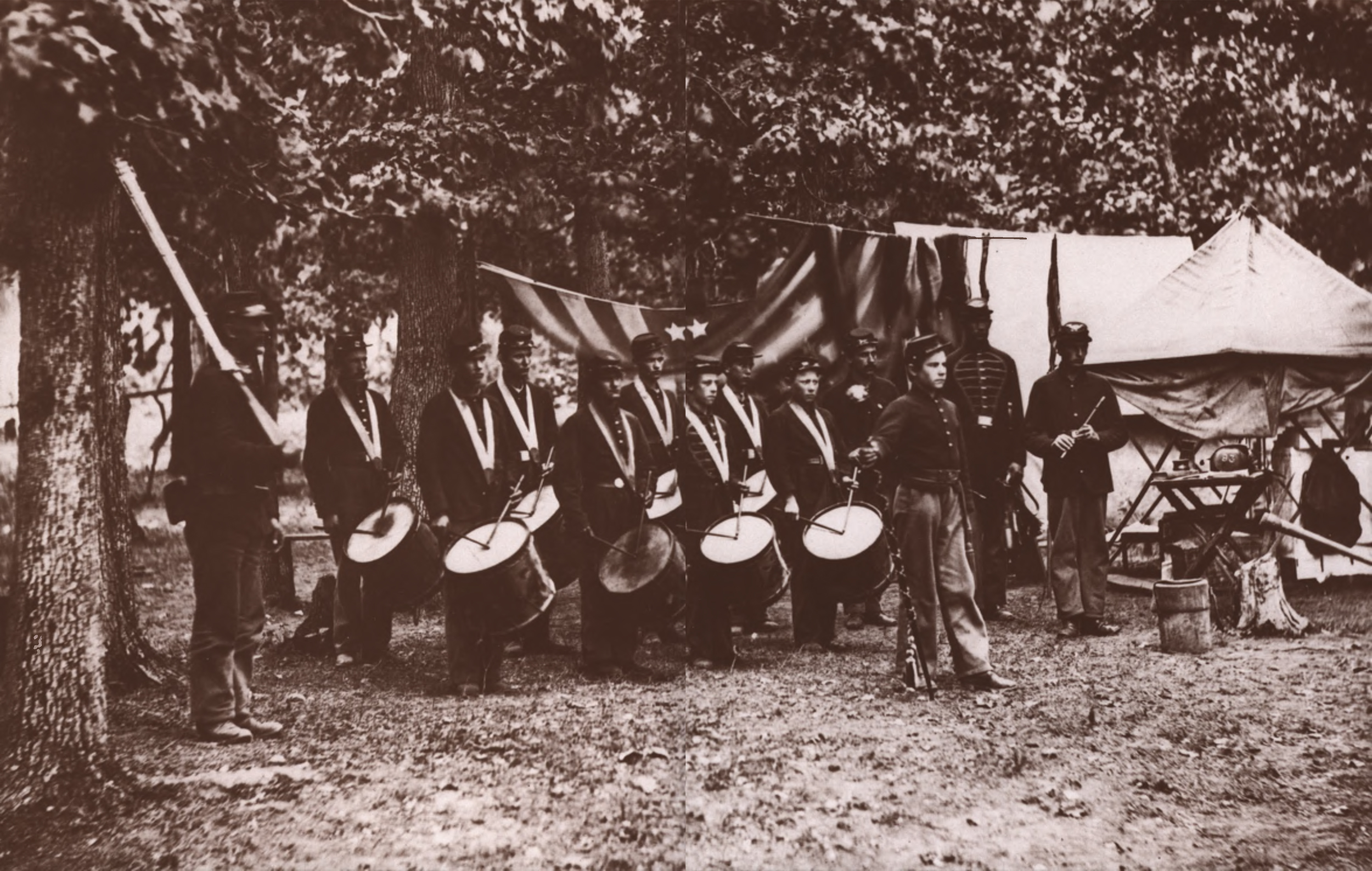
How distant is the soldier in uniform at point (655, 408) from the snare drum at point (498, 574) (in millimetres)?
774

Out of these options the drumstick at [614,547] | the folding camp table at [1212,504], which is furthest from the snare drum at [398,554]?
the folding camp table at [1212,504]

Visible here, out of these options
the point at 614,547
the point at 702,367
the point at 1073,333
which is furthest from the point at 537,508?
the point at 1073,333

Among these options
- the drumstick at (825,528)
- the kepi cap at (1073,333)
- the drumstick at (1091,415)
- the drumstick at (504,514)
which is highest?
the kepi cap at (1073,333)

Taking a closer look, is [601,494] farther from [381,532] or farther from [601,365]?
[381,532]

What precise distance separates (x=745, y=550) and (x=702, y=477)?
56cm

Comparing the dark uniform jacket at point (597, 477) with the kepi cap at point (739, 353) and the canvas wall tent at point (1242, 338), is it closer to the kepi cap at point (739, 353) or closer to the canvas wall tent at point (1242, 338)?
the kepi cap at point (739, 353)

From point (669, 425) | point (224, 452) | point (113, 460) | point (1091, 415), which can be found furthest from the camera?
point (1091, 415)

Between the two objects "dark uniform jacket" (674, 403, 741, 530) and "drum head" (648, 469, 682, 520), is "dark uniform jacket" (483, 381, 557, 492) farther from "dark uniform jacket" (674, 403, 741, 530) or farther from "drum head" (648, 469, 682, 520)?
"dark uniform jacket" (674, 403, 741, 530)

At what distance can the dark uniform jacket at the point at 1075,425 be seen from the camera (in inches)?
325

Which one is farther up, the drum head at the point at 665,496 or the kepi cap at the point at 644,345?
the kepi cap at the point at 644,345

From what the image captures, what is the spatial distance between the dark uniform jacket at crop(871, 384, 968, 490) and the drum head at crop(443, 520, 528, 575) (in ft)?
6.83

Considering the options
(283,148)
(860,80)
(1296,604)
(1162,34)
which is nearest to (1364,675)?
(1296,604)

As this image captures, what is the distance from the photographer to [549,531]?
20.1 ft

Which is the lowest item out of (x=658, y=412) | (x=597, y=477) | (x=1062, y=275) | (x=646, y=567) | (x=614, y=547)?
(x=646, y=567)
